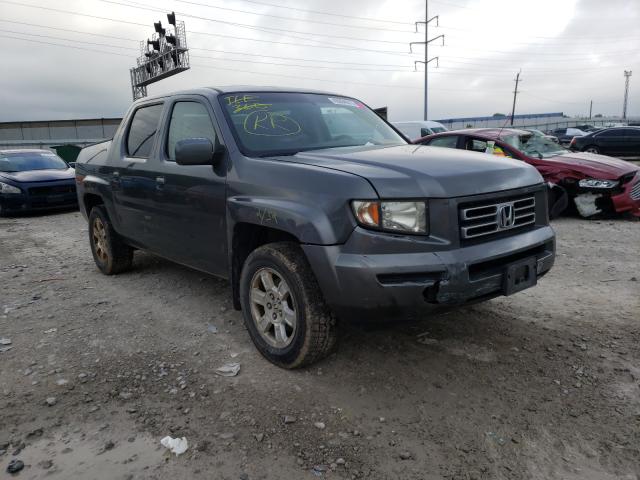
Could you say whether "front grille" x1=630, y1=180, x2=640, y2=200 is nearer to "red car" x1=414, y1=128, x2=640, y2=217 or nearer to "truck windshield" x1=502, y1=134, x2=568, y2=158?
"red car" x1=414, y1=128, x2=640, y2=217

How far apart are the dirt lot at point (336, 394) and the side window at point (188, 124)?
147cm

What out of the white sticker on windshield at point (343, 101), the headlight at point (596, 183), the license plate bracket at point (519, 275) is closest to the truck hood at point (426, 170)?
the license plate bracket at point (519, 275)

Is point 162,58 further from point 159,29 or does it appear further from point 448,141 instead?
point 448,141

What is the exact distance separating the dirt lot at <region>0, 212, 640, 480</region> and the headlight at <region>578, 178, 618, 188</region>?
334cm

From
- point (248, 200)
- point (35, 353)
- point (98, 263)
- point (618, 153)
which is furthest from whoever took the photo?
point (618, 153)

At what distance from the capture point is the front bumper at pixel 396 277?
99.3 inches

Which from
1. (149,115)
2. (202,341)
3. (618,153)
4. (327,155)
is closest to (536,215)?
(327,155)

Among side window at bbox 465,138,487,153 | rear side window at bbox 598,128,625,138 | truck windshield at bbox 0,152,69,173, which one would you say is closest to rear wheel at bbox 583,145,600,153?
rear side window at bbox 598,128,625,138

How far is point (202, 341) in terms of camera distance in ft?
12.0

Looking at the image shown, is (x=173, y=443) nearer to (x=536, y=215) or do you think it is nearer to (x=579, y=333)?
(x=536, y=215)

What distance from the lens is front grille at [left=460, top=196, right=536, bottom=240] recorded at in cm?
268

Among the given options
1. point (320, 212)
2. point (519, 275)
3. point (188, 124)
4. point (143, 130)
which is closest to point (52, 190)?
point (143, 130)

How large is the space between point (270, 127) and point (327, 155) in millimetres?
621

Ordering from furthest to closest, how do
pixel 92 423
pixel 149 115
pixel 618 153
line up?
1. pixel 618 153
2. pixel 149 115
3. pixel 92 423
